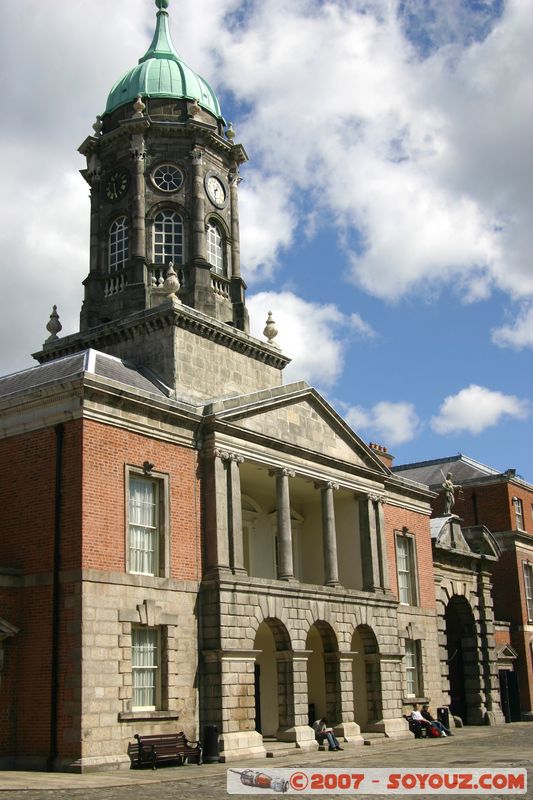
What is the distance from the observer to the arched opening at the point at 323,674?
28.7m

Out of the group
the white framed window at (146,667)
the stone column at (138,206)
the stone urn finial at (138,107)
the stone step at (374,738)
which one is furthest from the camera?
the stone urn finial at (138,107)

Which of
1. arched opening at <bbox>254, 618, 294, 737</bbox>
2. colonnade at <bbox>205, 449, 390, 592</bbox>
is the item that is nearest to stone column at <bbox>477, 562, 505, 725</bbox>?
colonnade at <bbox>205, 449, 390, 592</bbox>

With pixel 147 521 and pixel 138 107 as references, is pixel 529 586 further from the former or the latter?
pixel 138 107

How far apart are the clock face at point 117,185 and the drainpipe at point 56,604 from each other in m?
12.8

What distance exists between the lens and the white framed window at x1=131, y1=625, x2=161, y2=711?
23172 mm

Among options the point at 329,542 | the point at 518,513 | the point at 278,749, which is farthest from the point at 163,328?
the point at 518,513

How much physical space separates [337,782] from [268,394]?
44.0ft

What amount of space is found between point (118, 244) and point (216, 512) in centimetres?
1195

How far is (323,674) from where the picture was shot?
31172 mm

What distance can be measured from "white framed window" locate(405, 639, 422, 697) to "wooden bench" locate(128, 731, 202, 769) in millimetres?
12752

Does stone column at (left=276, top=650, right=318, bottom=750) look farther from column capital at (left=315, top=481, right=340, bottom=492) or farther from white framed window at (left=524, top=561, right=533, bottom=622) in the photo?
white framed window at (left=524, top=561, right=533, bottom=622)

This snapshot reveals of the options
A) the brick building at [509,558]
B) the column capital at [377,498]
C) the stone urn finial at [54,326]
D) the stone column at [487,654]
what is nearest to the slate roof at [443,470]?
the brick building at [509,558]

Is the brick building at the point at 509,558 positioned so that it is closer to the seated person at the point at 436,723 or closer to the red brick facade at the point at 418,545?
the red brick facade at the point at 418,545

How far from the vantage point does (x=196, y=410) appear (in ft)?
85.5
